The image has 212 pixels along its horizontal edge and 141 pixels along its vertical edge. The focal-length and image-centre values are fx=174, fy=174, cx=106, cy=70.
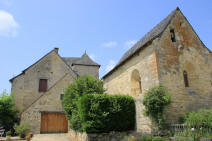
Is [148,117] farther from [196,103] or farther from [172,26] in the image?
[172,26]

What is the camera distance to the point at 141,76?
1045 centimetres

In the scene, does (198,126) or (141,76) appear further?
(141,76)

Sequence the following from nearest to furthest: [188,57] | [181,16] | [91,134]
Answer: [91,134] → [188,57] → [181,16]

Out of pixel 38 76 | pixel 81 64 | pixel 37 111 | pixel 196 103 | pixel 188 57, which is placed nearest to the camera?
pixel 196 103

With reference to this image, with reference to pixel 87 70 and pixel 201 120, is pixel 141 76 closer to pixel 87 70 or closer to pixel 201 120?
pixel 201 120

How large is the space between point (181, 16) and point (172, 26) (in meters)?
1.36

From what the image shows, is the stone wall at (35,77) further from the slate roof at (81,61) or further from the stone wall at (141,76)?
the stone wall at (141,76)

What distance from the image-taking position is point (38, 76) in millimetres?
19812

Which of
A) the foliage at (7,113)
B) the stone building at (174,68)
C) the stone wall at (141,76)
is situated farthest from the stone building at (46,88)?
the stone building at (174,68)

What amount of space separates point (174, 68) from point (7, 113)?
1508cm

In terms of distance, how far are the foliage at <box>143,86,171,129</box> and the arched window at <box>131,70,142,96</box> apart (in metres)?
2.64

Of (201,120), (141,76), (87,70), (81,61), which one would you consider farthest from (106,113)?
(81,61)

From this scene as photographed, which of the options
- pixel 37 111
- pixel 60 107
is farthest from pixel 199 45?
pixel 37 111

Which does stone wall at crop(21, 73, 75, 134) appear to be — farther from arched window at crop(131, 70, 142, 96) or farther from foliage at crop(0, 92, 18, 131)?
arched window at crop(131, 70, 142, 96)
